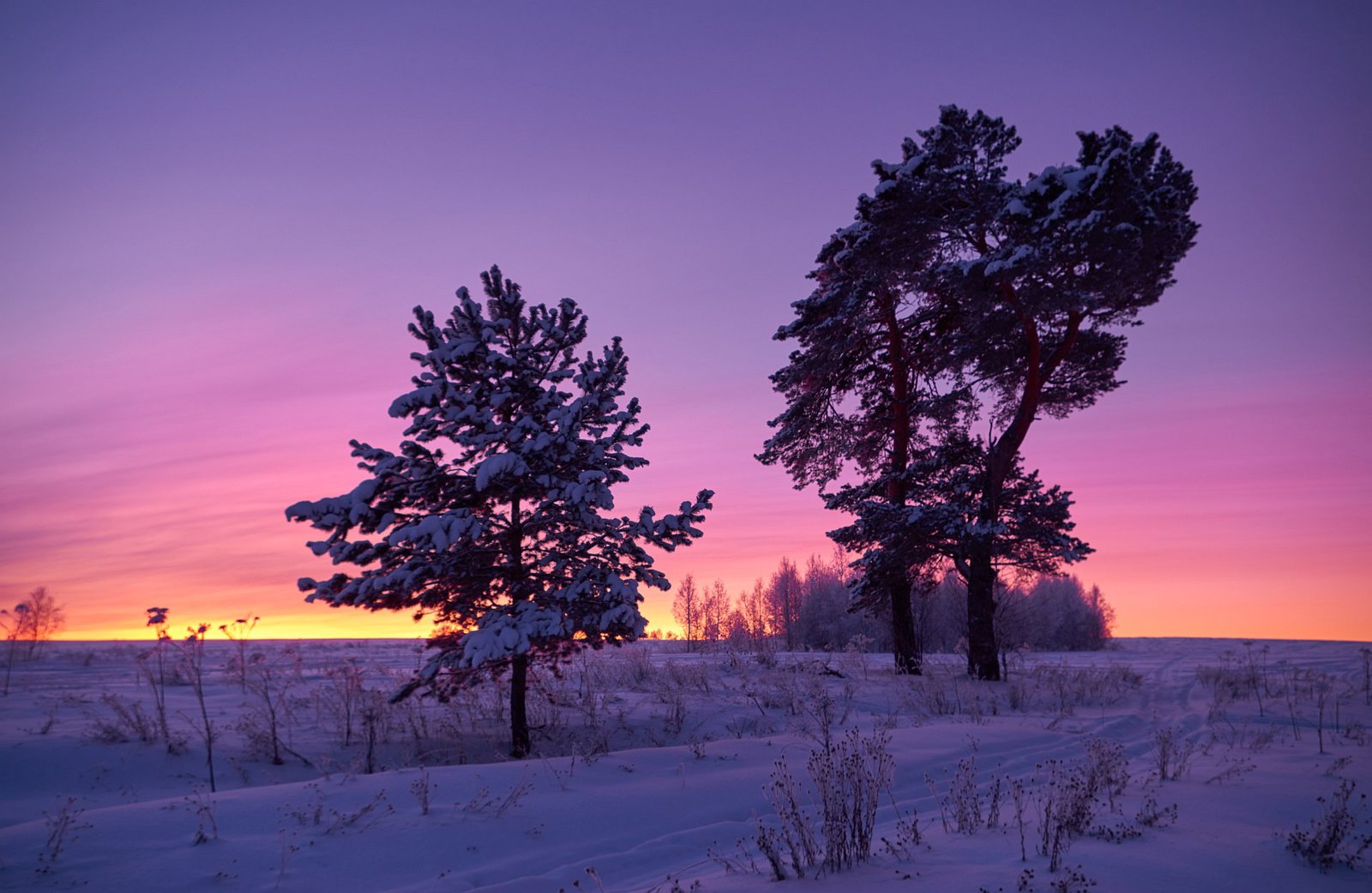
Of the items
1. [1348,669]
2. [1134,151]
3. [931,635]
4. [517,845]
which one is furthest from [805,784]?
[931,635]

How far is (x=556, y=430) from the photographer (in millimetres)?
9289

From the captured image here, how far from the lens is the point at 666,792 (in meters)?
7.12

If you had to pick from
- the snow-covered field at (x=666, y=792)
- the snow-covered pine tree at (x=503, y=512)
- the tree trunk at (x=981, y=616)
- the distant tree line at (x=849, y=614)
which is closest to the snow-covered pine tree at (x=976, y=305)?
the tree trunk at (x=981, y=616)

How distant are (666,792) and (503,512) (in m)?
4.54

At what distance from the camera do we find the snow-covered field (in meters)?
4.77

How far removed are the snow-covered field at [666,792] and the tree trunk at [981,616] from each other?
1.68m

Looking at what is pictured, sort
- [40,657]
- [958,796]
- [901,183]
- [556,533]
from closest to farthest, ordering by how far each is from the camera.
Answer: [958,796], [556,533], [901,183], [40,657]

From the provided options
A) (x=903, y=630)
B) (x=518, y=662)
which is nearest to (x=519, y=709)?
(x=518, y=662)

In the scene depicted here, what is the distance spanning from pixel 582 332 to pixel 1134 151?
36.8 feet

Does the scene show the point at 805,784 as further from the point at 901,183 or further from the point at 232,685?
the point at 232,685

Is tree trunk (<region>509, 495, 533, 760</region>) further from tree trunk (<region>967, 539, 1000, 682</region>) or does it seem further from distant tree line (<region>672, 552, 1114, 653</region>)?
distant tree line (<region>672, 552, 1114, 653</region>)

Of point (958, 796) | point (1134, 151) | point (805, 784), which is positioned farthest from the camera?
point (1134, 151)

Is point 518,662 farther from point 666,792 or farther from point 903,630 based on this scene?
point 903,630

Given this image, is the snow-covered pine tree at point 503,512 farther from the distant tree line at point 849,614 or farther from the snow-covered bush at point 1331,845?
the distant tree line at point 849,614
